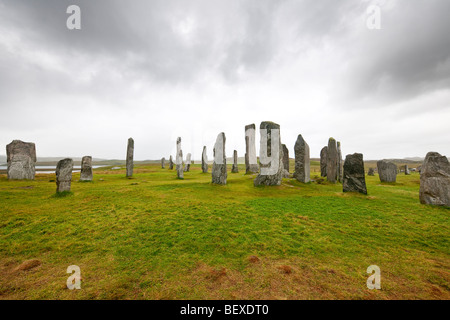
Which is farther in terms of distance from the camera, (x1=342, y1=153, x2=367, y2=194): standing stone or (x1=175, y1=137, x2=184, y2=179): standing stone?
(x1=175, y1=137, x2=184, y2=179): standing stone

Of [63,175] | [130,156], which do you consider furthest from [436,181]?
[130,156]

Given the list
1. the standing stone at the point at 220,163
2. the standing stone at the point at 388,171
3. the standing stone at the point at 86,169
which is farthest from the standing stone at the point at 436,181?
the standing stone at the point at 86,169

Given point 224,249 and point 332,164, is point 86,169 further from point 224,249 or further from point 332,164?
point 332,164

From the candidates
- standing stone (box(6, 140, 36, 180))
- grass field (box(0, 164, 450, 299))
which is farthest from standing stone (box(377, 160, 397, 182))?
standing stone (box(6, 140, 36, 180))

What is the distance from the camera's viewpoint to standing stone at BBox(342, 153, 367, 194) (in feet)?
36.0

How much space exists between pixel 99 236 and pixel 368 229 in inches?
345

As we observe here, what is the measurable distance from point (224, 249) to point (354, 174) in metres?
10.3

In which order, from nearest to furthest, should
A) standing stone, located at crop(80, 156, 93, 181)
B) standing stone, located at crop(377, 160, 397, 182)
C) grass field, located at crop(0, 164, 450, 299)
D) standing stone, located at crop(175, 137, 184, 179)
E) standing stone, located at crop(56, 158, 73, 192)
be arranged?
1. grass field, located at crop(0, 164, 450, 299)
2. standing stone, located at crop(56, 158, 73, 192)
3. standing stone, located at crop(377, 160, 397, 182)
4. standing stone, located at crop(80, 156, 93, 181)
5. standing stone, located at crop(175, 137, 184, 179)

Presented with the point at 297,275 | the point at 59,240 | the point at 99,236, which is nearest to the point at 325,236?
the point at 297,275

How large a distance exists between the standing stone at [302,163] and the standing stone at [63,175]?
16.8 m

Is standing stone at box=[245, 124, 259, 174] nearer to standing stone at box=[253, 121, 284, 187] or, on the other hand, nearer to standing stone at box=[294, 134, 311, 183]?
standing stone at box=[294, 134, 311, 183]

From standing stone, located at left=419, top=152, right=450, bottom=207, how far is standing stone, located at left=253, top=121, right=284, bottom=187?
7.56 metres

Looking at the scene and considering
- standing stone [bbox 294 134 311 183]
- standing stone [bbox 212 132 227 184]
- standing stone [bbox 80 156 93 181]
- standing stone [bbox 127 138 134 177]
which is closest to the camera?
standing stone [bbox 212 132 227 184]
